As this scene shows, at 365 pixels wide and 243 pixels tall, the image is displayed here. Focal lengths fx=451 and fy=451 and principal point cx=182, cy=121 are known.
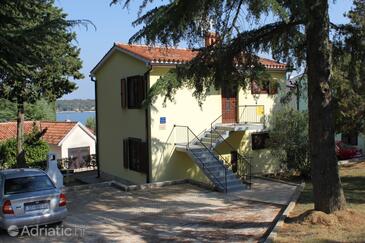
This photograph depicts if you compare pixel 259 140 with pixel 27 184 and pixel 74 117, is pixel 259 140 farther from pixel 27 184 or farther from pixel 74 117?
pixel 74 117

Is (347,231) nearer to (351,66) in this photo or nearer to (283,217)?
(283,217)

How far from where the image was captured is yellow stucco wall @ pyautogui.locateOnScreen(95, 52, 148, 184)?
21161 millimetres

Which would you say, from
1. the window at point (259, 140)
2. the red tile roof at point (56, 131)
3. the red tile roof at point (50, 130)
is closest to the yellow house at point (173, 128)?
the window at point (259, 140)

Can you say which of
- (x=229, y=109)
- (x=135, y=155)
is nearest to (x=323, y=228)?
(x=135, y=155)

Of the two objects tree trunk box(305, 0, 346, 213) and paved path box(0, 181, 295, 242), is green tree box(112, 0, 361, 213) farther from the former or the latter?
paved path box(0, 181, 295, 242)

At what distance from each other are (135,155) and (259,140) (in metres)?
6.51

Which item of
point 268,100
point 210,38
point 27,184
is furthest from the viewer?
point 268,100

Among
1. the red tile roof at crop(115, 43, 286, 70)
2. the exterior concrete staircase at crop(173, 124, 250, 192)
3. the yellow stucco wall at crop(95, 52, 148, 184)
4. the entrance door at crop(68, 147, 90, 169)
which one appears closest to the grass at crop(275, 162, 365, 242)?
the exterior concrete staircase at crop(173, 124, 250, 192)

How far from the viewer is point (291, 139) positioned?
20.6m

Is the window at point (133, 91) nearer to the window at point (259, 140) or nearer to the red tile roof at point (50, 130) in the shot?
the window at point (259, 140)

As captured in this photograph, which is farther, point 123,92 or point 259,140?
point 259,140

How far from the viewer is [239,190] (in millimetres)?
17359

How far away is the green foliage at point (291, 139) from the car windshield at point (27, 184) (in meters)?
12.5

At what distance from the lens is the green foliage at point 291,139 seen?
808 inches
